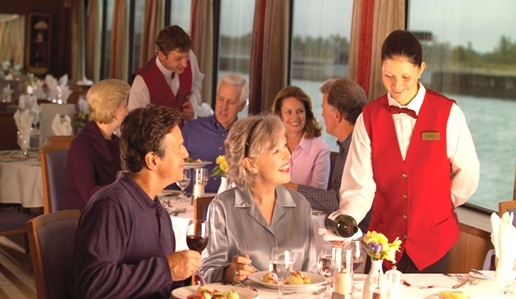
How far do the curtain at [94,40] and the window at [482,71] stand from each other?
11.3 m

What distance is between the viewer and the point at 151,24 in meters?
12.1

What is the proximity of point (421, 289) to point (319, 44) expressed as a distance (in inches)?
184

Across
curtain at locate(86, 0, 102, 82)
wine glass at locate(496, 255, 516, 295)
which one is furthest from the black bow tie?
curtain at locate(86, 0, 102, 82)

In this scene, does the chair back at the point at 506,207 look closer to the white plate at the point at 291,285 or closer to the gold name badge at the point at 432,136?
the gold name badge at the point at 432,136

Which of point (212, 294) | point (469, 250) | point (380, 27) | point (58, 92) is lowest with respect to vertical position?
point (469, 250)

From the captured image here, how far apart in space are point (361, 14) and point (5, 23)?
14414mm

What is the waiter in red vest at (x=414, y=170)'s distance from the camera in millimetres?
3629

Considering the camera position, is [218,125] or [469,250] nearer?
[469,250]

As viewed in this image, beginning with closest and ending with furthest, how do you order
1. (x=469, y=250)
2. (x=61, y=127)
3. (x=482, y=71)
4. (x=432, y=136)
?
1. (x=432, y=136)
2. (x=469, y=250)
3. (x=482, y=71)
4. (x=61, y=127)

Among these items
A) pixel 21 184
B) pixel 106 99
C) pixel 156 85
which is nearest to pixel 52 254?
pixel 106 99

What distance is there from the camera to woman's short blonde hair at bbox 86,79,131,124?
4812 millimetres

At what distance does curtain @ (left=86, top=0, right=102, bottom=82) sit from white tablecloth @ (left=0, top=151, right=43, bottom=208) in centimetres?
1013

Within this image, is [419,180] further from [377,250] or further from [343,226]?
[377,250]

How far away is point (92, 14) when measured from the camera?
54.5ft
